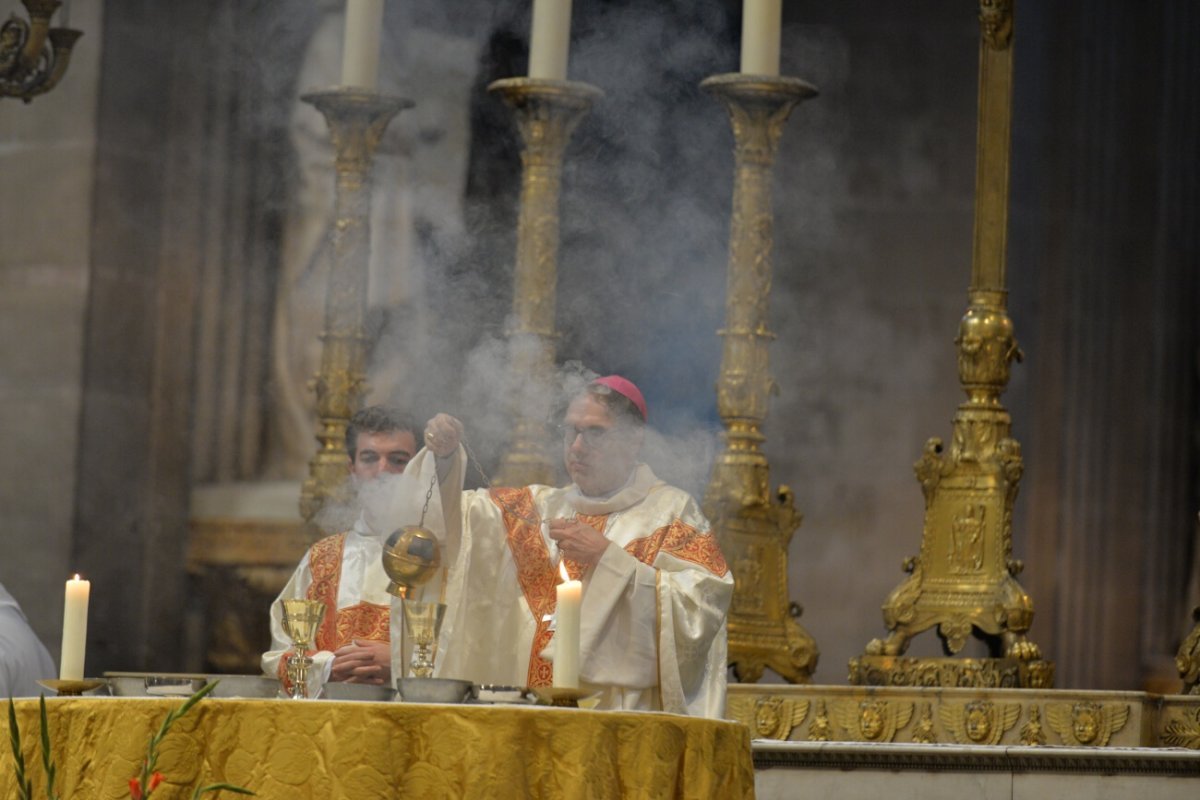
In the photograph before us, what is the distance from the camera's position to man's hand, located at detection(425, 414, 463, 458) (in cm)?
509

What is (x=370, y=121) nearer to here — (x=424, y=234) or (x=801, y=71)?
(x=424, y=234)

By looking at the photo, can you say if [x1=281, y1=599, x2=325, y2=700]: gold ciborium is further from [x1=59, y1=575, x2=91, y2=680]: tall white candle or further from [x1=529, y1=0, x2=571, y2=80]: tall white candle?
[x1=529, y1=0, x2=571, y2=80]: tall white candle

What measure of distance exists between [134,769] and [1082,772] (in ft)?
8.59

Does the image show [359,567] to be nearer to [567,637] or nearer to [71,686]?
[71,686]

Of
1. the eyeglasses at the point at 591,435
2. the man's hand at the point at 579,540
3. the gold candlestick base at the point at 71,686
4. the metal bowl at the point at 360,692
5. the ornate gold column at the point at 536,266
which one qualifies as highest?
the ornate gold column at the point at 536,266

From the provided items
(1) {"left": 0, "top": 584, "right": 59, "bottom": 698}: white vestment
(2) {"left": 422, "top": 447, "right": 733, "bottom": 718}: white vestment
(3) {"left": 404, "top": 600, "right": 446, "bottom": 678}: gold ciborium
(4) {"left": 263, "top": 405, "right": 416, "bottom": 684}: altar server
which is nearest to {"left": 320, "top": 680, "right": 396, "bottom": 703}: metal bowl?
(3) {"left": 404, "top": 600, "right": 446, "bottom": 678}: gold ciborium

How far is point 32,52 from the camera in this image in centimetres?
624

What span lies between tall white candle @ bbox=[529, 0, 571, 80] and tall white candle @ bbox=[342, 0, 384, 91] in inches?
16.7

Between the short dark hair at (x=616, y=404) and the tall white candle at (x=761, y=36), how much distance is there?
1303mm

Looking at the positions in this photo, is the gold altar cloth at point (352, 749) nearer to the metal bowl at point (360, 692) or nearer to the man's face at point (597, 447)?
the metal bowl at point (360, 692)

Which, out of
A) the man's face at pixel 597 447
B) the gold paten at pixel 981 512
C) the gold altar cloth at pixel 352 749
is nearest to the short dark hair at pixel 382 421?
the man's face at pixel 597 447

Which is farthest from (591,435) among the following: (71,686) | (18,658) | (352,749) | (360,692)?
(352,749)

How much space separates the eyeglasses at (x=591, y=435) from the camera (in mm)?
5641

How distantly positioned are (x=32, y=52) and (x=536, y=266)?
1.39 meters
